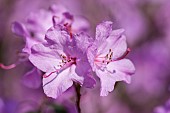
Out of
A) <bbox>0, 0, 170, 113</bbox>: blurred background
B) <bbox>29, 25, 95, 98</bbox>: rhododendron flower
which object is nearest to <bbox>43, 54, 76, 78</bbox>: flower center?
<bbox>29, 25, 95, 98</bbox>: rhododendron flower

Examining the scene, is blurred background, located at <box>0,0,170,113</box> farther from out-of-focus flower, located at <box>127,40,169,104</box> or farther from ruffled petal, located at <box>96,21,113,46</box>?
ruffled petal, located at <box>96,21,113,46</box>

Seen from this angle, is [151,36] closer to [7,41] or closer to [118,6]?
[118,6]

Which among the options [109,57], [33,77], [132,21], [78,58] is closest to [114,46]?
[109,57]

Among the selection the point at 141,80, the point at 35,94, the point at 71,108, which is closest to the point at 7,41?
the point at 35,94

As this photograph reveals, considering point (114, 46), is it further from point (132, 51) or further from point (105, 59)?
point (132, 51)

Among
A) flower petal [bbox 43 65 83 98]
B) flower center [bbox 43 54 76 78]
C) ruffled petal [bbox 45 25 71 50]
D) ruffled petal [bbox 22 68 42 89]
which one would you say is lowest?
ruffled petal [bbox 22 68 42 89]

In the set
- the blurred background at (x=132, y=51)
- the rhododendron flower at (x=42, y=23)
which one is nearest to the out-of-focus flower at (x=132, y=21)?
the blurred background at (x=132, y=51)
